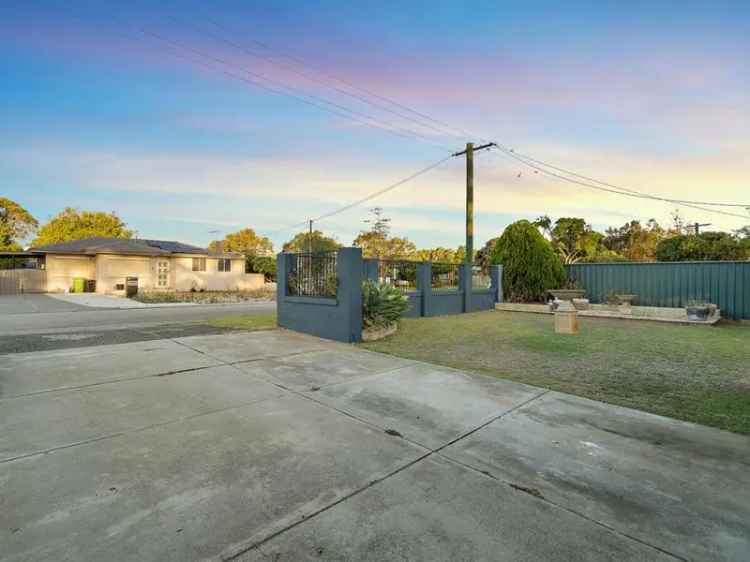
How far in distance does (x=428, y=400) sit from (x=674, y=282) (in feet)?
43.9

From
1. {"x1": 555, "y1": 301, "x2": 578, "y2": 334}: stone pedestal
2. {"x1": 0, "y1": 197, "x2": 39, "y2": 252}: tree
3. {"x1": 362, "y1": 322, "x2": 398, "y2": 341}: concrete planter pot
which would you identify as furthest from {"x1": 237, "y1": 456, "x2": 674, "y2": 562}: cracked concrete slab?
{"x1": 0, "y1": 197, "x2": 39, "y2": 252}: tree

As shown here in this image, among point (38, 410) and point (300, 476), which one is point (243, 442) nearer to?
point (300, 476)

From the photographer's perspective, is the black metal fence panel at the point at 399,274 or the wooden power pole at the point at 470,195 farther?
the wooden power pole at the point at 470,195

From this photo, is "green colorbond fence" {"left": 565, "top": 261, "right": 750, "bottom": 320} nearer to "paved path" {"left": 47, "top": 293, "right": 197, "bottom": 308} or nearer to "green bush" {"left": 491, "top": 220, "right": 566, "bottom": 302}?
"green bush" {"left": 491, "top": 220, "right": 566, "bottom": 302}

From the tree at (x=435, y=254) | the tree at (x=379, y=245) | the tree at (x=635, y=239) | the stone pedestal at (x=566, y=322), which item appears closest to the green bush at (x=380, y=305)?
the stone pedestal at (x=566, y=322)

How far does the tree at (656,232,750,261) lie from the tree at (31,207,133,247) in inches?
2086

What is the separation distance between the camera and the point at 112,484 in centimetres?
229

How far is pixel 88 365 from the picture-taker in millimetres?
5367

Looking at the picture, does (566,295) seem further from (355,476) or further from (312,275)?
(355,476)

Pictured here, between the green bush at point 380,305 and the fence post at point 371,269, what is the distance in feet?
5.74

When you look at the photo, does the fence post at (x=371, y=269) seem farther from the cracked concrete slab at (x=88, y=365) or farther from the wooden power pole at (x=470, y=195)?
the wooden power pole at (x=470, y=195)

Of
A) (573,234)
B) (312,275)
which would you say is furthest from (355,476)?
(573,234)

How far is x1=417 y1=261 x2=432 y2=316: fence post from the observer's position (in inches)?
486

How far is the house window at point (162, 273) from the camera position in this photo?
25359mm
